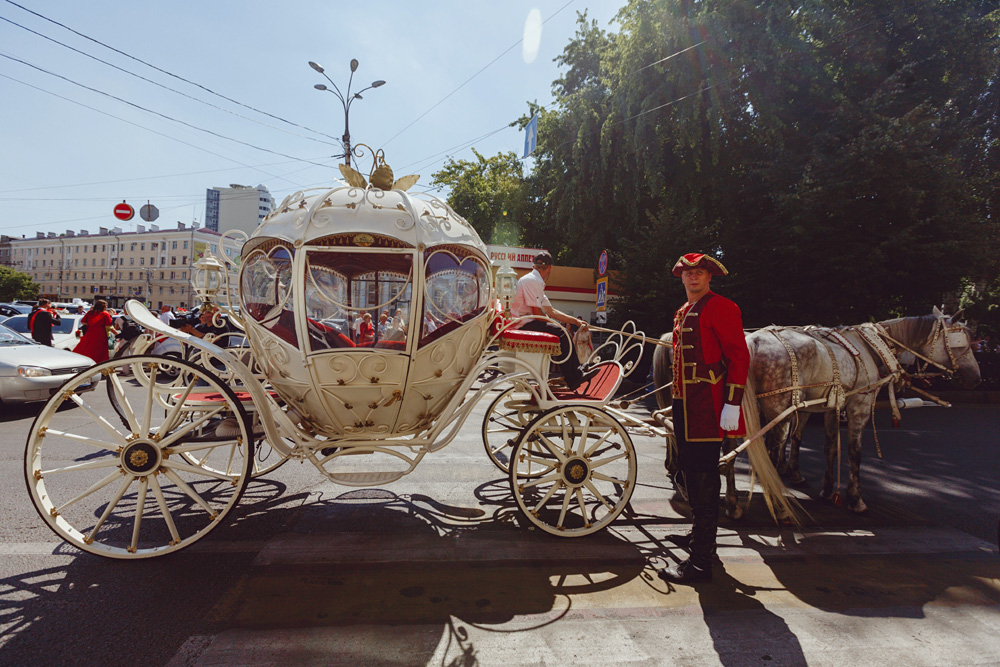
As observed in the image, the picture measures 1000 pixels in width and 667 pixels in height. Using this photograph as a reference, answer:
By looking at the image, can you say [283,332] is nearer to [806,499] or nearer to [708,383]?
[708,383]

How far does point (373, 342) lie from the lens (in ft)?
11.2

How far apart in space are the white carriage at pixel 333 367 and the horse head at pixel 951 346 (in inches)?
133

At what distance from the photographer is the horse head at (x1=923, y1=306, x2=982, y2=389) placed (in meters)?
4.70

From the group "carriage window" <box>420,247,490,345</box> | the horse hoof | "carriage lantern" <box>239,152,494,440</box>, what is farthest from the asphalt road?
"carriage window" <box>420,247,490,345</box>

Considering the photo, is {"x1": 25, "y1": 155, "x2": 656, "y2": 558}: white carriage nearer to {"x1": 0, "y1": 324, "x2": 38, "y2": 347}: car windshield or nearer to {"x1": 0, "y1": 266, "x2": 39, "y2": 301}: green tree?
{"x1": 0, "y1": 324, "x2": 38, "y2": 347}: car windshield

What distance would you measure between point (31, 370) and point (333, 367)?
6.43 m

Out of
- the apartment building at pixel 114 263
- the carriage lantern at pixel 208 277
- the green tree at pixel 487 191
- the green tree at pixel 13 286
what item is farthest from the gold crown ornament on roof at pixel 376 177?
the apartment building at pixel 114 263

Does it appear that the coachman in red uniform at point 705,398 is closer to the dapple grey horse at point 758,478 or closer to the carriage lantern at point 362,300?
the dapple grey horse at point 758,478

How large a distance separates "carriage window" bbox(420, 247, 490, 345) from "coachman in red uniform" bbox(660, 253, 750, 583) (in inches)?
56.0

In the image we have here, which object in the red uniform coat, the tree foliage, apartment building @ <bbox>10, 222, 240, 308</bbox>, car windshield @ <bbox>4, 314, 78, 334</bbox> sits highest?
apartment building @ <bbox>10, 222, 240, 308</bbox>

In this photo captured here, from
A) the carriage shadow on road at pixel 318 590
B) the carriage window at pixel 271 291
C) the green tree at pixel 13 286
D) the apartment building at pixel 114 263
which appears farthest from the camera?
the apartment building at pixel 114 263

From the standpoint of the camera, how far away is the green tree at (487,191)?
2319 cm

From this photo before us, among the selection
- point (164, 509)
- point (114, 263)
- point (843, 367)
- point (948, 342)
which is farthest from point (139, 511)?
point (114, 263)

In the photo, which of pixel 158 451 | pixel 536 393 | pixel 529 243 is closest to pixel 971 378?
pixel 536 393
